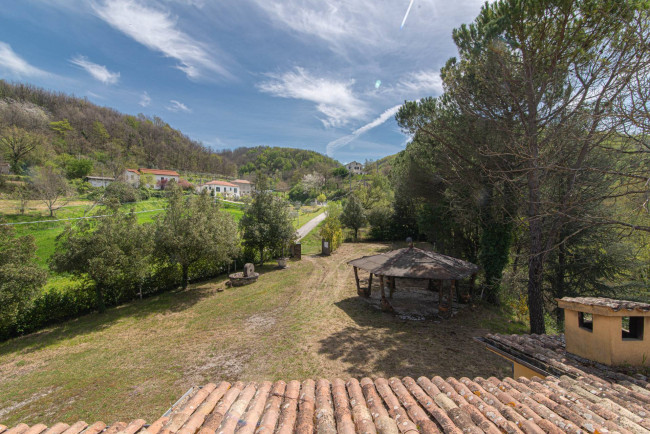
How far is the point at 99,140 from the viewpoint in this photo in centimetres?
9000

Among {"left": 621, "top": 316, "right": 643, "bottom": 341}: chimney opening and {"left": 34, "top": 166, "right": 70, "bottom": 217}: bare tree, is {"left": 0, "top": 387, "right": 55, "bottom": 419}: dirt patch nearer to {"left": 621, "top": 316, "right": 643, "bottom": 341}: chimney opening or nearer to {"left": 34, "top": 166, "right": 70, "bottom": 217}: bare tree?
{"left": 621, "top": 316, "right": 643, "bottom": 341}: chimney opening

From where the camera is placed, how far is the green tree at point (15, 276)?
29.4ft

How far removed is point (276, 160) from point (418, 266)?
131229 millimetres

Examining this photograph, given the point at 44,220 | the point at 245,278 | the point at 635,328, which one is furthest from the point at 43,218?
the point at 635,328

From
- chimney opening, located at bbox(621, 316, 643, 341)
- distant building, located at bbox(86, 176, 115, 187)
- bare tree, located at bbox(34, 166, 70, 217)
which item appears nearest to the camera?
chimney opening, located at bbox(621, 316, 643, 341)

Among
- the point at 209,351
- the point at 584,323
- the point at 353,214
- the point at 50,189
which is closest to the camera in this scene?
the point at 584,323

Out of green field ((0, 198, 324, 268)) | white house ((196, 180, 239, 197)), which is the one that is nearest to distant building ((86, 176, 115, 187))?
white house ((196, 180, 239, 197))

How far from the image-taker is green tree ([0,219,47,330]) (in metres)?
8.96

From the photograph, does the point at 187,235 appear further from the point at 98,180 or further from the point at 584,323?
the point at 98,180

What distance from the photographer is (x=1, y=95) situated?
89.1 metres

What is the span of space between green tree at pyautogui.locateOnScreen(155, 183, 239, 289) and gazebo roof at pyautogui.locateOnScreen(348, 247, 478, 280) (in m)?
7.69

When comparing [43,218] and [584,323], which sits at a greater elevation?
[43,218]

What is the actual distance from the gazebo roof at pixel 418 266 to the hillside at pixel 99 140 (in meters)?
68.4

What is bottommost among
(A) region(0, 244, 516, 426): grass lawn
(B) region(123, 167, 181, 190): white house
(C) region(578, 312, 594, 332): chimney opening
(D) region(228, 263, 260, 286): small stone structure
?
(A) region(0, 244, 516, 426): grass lawn
